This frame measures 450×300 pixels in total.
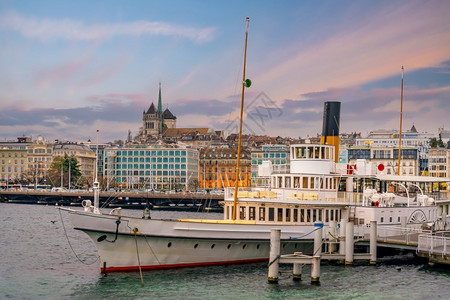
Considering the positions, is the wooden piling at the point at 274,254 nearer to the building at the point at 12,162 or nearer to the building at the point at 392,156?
the building at the point at 392,156

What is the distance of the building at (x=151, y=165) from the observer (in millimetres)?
184500

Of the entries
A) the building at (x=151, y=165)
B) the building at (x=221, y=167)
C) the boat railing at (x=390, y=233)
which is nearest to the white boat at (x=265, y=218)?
the boat railing at (x=390, y=233)

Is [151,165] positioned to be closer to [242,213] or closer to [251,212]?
[242,213]

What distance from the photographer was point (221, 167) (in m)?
183

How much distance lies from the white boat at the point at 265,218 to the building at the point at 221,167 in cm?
13442

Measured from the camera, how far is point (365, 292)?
3052cm

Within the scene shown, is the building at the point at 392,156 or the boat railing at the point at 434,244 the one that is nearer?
the boat railing at the point at 434,244

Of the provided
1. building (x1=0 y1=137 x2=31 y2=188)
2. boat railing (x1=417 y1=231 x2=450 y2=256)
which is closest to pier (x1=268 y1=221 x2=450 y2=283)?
boat railing (x1=417 y1=231 x2=450 y2=256)

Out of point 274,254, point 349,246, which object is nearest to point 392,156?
point 349,246

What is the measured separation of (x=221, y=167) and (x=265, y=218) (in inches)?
5748

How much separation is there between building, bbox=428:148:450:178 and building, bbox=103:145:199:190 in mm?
63070

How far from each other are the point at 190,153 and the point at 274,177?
14769 centimetres

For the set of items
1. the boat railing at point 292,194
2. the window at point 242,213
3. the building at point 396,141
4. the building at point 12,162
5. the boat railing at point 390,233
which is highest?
the building at point 396,141

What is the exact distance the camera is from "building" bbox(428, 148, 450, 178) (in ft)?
495
